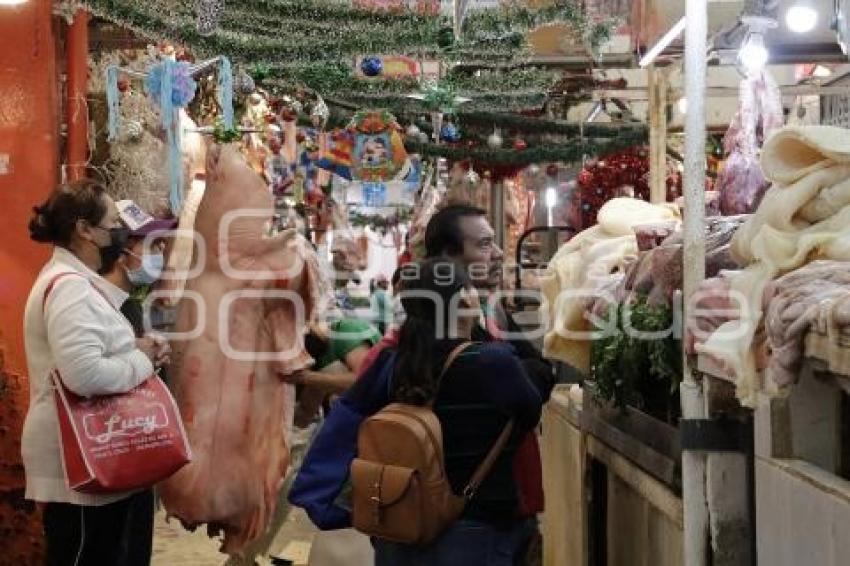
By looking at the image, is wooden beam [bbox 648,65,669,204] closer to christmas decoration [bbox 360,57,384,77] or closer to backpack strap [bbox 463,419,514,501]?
christmas decoration [bbox 360,57,384,77]

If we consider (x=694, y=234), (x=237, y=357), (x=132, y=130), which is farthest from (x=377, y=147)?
(x=694, y=234)

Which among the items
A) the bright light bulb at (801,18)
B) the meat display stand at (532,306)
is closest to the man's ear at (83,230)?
the meat display stand at (532,306)

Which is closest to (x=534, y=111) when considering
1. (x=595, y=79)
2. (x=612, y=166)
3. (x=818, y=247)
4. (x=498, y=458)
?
(x=595, y=79)

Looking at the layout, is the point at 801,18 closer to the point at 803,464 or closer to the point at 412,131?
the point at 803,464

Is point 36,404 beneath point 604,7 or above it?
beneath

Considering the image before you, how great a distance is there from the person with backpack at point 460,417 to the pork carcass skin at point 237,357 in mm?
1571

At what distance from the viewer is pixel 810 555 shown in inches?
91.0

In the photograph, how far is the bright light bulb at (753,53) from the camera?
3.97 metres

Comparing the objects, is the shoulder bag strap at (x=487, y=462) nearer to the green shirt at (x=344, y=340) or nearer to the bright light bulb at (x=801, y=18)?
the bright light bulb at (x=801, y=18)

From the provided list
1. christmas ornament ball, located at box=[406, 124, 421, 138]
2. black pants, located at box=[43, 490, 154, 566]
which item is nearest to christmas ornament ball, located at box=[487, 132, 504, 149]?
christmas ornament ball, located at box=[406, 124, 421, 138]

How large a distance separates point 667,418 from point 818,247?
1.48 m

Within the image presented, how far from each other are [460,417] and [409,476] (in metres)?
0.25

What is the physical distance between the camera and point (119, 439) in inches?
158

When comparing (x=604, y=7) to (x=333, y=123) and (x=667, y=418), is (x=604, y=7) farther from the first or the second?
(x=333, y=123)
